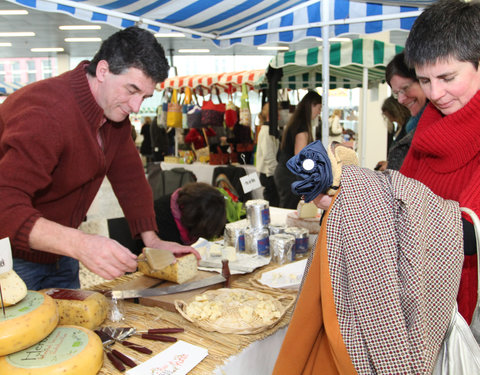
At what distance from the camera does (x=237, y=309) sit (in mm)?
1354

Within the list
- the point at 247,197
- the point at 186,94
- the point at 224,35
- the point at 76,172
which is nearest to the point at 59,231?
the point at 76,172

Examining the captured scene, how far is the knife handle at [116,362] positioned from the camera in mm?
1061

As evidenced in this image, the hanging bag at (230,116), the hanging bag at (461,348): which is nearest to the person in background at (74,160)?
the hanging bag at (461,348)

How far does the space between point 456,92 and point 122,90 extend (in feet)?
3.60

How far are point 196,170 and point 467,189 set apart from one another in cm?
543

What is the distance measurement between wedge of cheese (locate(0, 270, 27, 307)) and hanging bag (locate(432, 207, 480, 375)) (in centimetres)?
101

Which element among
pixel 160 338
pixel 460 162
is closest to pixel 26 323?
pixel 160 338

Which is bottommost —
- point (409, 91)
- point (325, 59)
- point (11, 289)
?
point (11, 289)

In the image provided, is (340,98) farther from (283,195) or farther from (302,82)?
(283,195)

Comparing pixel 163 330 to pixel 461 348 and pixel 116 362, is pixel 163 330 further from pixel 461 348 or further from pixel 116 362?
pixel 461 348

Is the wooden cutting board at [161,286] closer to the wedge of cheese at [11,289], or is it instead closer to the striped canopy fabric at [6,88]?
the wedge of cheese at [11,289]

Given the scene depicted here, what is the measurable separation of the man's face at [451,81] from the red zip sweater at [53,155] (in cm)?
111

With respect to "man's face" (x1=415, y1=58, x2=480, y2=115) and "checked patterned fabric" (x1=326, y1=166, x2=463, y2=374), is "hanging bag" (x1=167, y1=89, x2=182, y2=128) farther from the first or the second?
"checked patterned fabric" (x1=326, y1=166, x2=463, y2=374)

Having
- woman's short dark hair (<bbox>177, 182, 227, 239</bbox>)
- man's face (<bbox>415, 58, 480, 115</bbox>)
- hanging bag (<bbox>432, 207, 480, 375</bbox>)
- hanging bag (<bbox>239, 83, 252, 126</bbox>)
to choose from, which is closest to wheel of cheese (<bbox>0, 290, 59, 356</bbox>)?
hanging bag (<bbox>432, 207, 480, 375</bbox>)
